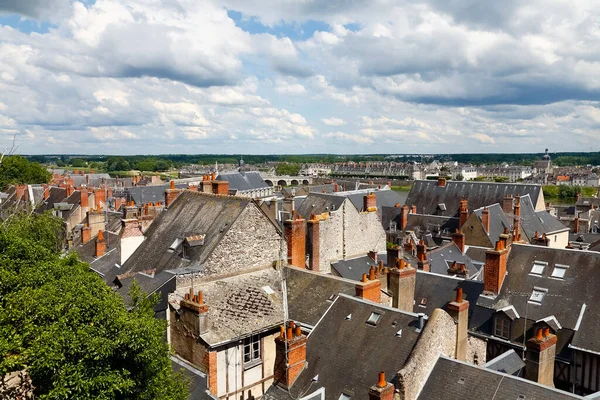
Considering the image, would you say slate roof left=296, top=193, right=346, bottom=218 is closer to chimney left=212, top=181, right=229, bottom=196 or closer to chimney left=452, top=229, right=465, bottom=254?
chimney left=452, top=229, right=465, bottom=254

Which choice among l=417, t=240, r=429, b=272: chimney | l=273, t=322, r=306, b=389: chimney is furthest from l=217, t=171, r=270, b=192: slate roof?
l=273, t=322, r=306, b=389: chimney

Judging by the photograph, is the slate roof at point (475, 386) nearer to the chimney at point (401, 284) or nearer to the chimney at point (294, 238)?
the chimney at point (401, 284)

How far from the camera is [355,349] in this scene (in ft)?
44.3

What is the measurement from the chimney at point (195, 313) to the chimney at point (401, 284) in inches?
283

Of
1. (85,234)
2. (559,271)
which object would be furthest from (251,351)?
(85,234)

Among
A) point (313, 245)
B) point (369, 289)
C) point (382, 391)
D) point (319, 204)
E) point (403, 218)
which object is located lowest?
point (403, 218)

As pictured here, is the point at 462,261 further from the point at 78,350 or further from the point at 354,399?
the point at 78,350

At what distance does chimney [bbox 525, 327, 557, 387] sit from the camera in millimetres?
13195

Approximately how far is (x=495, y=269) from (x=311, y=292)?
9016 millimetres

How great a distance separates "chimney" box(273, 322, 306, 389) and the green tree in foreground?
117 inches

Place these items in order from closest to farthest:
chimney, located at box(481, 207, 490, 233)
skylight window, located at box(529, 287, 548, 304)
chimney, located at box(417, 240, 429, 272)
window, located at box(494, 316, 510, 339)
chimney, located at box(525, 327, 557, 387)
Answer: chimney, located at box(525, 327, 557, 387) < window, located at box(494, 316, 510, 339) < skylight window, located at box(529, 287, 548, 304) < chimney, located at box(417, 240, 429, 272) < chimney, located at box(481, 207, 490, 233)

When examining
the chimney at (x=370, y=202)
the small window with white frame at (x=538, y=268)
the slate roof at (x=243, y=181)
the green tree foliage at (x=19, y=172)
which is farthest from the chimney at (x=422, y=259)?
the green tree foliage at (x=19, y=172)

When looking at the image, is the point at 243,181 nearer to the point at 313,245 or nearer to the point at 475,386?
the point at 313,245

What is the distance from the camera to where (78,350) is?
9.17 metres
